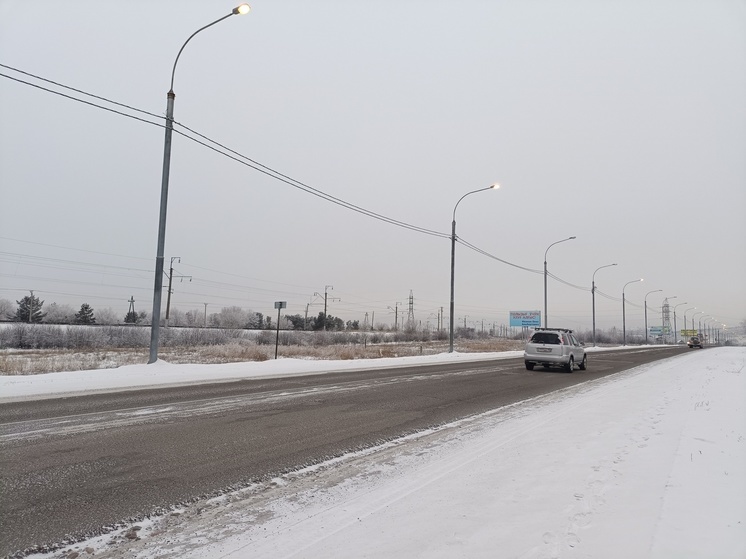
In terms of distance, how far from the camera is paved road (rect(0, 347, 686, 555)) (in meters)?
4.39

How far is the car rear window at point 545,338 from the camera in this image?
21.1 meters

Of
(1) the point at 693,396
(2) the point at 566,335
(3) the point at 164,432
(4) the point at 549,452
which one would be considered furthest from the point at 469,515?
(2) the point at 566,335

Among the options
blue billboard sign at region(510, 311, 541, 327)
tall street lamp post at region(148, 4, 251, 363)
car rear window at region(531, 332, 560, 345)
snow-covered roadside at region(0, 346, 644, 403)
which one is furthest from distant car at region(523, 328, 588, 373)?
blue billboard sign at region(510, 311, 541, 327)

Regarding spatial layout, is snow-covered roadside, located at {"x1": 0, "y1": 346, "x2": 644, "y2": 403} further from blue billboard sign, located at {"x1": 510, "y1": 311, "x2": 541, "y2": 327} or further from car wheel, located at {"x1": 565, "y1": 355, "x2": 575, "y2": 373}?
blue billboard sign, located at {"x1": 510, "y1": 311, "x2": 541, "y2": 327}

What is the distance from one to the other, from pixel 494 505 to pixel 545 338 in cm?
1838

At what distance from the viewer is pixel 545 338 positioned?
21.4 m

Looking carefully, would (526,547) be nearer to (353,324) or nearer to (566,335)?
(566,335)

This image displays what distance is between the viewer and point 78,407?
9312 millimetres

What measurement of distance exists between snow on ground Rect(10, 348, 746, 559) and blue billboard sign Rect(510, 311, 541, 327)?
7758 centimetres

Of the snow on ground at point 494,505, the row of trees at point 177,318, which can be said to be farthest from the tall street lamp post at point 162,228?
the row of trees at point 177,318

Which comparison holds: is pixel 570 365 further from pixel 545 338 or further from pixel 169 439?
pixel 169 439

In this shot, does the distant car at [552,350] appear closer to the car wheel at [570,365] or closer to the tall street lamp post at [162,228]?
the car wheel at [570,365]

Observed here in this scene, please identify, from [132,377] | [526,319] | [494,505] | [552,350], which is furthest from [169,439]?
[526,319]

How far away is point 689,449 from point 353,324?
456ft
